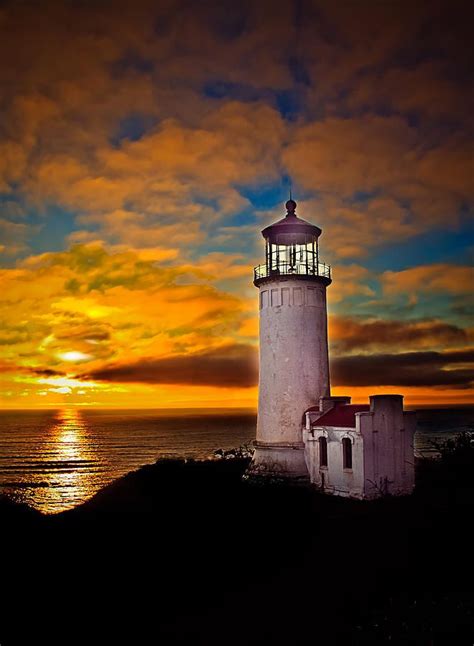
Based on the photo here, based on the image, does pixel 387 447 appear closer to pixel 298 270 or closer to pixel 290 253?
pixel 298 270

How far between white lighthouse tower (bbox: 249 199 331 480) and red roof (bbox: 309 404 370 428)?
134 cm

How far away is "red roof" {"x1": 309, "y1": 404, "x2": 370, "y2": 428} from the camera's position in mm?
23969

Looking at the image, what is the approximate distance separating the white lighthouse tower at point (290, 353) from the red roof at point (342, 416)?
1343 mm

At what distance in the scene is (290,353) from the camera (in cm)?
2666

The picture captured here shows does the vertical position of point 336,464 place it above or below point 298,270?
below

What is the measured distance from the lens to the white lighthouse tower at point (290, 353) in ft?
86.8

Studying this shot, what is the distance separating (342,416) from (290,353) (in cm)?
377

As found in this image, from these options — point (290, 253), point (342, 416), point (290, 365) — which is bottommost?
point (342, 416)

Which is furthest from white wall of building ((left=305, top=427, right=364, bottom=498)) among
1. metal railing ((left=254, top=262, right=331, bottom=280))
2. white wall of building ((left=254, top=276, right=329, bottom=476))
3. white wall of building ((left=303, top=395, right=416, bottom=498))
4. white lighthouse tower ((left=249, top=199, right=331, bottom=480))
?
metal railing ((left=254, top=262, right=331, bottom=280))

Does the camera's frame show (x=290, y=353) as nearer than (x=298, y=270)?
Yes

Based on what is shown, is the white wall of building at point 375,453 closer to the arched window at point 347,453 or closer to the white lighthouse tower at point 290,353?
the arched window at point 347,453

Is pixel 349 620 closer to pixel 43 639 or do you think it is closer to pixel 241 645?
pixel 241 645

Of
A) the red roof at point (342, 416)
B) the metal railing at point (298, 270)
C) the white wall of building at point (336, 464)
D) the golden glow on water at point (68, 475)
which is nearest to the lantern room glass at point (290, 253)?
the metal railing at point (298, 270)

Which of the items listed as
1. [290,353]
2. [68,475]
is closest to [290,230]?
[290,353]
